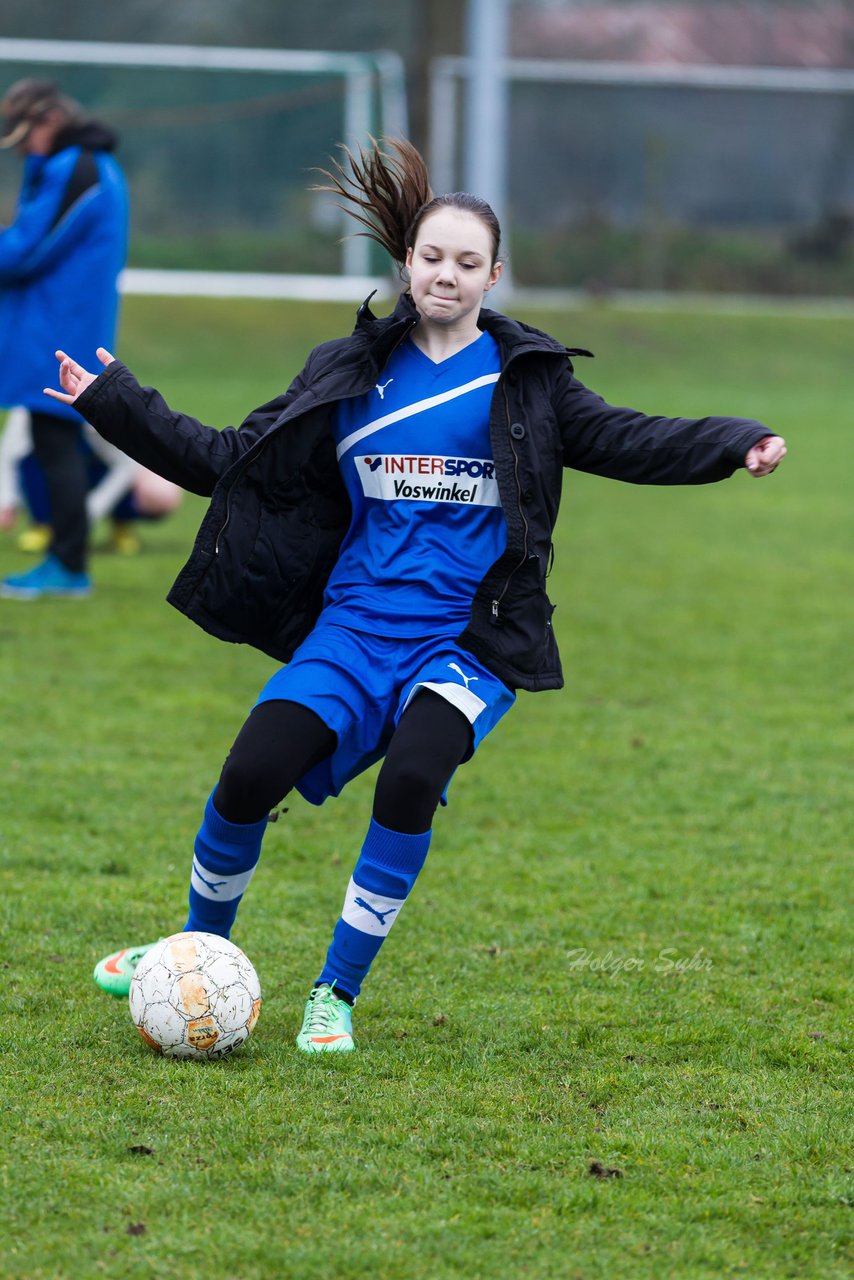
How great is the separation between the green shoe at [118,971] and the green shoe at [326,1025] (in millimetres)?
467

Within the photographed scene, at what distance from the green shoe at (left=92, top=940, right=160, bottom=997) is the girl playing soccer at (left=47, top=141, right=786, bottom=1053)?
0.23 meters

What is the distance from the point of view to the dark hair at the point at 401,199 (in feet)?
12.8

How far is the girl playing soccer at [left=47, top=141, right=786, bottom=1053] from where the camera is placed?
3.73 meters

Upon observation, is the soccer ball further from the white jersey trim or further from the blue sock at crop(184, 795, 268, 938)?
the white jersey trim

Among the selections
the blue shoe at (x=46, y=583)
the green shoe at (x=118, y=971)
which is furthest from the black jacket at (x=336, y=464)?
the blue shoe at (x=46, y=583)

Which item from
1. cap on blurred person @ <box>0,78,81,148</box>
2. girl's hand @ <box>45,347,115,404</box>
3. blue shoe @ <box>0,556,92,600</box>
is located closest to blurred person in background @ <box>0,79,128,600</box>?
cap on blurred person @ <box>0,78,81,148</box>

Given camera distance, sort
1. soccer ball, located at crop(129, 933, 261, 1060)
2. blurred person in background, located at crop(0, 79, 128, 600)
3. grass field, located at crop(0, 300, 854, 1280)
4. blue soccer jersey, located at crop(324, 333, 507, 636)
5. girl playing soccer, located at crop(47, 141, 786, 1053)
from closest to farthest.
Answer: grass field, located at crop(0, 300, 854, 1280)
soccer ball, located at crop(129, 933, 261, 1060)
girl playing soccer, located at crop(47, 141, 786, 1053)
blue soccer jersey, located at crop(324, 333, 507, 636)
blurred person in background, located at crop(0, 79, 128, 600)

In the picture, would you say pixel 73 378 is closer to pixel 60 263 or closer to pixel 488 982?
pixel 488 982

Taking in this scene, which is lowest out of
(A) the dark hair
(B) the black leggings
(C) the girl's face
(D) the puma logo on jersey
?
(B) the black leggings

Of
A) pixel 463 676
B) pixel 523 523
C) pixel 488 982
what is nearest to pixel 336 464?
pixel 523 523

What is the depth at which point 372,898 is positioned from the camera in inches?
148

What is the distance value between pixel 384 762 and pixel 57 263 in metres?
5.63

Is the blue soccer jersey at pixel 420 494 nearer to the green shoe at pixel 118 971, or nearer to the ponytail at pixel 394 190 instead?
the ponytail at pixel 394 190

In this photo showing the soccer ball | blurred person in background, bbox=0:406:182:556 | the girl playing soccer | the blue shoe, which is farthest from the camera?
blurred person in background, bbox=0:406:182:556
